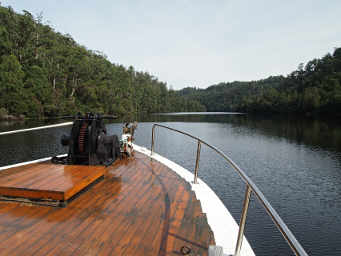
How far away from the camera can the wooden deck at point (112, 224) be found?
221 centimetres

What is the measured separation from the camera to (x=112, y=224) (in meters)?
2.66

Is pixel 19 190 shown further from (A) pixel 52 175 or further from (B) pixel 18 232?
(B) pixel 18 232

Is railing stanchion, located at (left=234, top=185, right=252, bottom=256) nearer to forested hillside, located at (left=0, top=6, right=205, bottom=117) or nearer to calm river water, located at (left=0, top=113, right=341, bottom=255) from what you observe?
calm river water, located at (left=0, top=113, right=341, bottom=255)

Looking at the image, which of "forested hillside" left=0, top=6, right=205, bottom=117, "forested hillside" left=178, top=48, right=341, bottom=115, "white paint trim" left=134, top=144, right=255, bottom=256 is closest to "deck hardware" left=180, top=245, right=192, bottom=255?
"white paint trim" left=134, top=144, right=255, bottom=256

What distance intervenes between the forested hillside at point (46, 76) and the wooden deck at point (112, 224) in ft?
142

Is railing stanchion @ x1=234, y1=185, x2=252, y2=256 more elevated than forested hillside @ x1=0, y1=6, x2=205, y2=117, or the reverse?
forested hillside @ x1=0, y1=6, x2=205, y2=117

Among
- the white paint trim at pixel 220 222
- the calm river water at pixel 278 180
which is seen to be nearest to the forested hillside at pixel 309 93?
the calm river water at pixel 278 180

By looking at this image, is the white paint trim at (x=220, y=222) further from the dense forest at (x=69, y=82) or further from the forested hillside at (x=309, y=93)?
the forested hillside at (x=309, y=93)

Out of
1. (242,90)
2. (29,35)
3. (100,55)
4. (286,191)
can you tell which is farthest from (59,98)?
(242,90)

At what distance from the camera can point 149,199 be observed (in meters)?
3.41

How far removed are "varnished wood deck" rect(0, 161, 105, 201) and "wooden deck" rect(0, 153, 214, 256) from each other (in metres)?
0.15

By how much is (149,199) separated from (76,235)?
1.18 metres

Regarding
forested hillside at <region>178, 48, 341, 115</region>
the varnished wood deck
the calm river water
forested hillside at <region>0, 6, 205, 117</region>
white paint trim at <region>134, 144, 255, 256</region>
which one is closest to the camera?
white paint trim at <region>134, 144, 255, 256</region>

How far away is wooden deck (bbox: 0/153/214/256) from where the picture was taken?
2.21m
